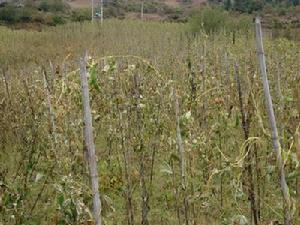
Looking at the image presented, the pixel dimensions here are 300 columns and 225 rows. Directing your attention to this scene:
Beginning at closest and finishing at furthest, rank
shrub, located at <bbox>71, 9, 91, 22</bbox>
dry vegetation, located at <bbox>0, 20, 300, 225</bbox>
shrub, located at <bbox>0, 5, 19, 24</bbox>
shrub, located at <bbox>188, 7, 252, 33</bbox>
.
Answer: dry vegetation, located at <bbox>0, 20, 300, 225</bbox> → shrub, located at <bbox>188, 7, 252, 33</bbox> → shrub, located at <bbox>0, 5, 19, 24</bbox> → shrub, located at <bbox>71, 9, 91, 22</bbox>

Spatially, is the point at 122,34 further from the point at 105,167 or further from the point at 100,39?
the point at 105,167

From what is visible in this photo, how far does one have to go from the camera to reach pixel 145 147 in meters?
3.56

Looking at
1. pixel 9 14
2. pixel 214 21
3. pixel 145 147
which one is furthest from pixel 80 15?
pixel 145 147

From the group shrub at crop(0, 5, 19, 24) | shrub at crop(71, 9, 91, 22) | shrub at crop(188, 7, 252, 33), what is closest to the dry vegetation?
shrub at crop(188, 7, 252, 33)

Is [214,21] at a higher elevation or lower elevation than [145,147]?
lower

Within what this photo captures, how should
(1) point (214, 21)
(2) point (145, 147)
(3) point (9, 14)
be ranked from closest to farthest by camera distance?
(2) point (145, 147), (1) point (214, 21), (3) point (9, 14)

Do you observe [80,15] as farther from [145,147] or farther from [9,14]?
[145,147]

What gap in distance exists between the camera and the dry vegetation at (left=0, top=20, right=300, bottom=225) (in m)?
2.60

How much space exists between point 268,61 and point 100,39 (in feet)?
37.5

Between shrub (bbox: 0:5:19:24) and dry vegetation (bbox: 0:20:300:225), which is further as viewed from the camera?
shrub (bbox: 0:5:19:24)

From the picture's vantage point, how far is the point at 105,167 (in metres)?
4.80

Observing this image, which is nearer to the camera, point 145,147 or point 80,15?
point 145,147

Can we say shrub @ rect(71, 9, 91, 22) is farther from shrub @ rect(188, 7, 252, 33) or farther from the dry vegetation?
the dry vegetation

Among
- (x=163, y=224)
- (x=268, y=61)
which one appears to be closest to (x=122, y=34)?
(x=268, y=61)
